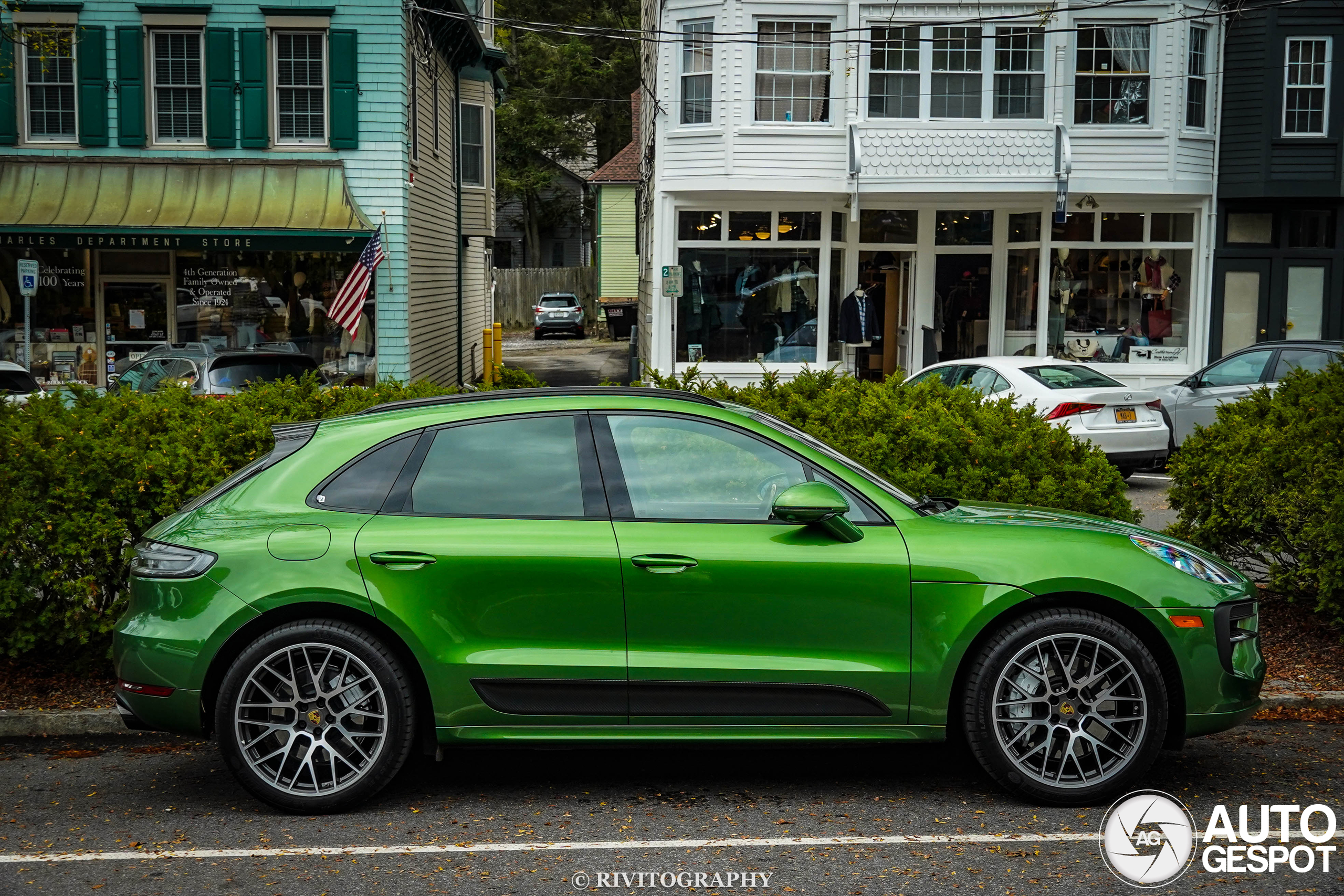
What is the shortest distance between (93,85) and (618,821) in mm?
18390

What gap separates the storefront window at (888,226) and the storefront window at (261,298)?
8.67 metres

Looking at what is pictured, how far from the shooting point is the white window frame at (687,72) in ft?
72.9

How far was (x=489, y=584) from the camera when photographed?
5250mm

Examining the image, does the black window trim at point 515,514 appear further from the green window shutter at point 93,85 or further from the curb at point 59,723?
the green window shutter at point 93,85

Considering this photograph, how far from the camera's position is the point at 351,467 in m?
5.53

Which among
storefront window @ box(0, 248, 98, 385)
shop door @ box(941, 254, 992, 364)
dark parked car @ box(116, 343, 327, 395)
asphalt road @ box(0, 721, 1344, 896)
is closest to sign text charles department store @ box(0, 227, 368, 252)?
storefront window @ box(0, 248, 98, 385)

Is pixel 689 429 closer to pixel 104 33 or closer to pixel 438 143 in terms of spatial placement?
pixel 104 33

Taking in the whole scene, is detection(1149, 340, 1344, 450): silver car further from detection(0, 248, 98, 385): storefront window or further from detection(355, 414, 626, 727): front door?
detection(0, 248, 98, 385): storefront window

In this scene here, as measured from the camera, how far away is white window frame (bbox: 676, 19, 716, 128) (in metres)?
22.2

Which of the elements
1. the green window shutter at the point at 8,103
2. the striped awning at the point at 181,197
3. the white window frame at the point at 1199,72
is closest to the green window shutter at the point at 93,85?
the striped awning at the point at 181,197

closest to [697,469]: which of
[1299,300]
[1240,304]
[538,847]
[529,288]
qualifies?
[538,847]

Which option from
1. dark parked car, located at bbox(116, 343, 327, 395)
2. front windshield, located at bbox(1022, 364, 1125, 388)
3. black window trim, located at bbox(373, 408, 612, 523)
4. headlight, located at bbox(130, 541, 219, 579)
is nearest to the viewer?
headlight, located at bbox(130, 541, 219, 579)

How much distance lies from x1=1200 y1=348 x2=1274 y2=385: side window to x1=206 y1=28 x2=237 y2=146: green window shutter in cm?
1422

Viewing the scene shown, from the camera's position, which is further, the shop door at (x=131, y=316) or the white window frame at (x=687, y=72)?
the white window frame at (x=687, y=72)
